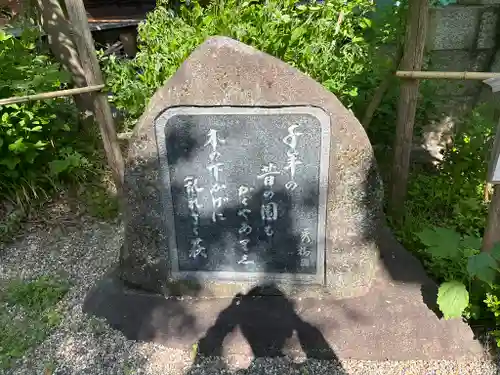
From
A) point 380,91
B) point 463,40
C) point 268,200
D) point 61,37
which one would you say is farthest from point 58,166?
point 463,40

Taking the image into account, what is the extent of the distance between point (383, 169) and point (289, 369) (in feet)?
6.27

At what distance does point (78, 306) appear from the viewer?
2646 mm

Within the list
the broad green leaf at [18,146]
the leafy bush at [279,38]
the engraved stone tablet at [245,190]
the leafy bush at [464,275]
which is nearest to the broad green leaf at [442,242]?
the leafy bush at [464,275]

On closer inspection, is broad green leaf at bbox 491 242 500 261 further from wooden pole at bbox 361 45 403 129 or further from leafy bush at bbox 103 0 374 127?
leafy bush at bbox 103 0 374 127

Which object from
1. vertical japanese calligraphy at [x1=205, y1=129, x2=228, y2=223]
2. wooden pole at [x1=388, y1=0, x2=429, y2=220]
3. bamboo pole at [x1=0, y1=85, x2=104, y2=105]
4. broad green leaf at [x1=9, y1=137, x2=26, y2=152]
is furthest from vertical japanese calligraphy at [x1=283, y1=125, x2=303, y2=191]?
broad green leaf at [x1=9, y1=137, x2=26, y2=152]

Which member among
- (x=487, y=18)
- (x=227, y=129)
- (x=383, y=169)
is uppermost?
(x=487, y=18)

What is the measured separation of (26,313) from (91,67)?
5.15 feet

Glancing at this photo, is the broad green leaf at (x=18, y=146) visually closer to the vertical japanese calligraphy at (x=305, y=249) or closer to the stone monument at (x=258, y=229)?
the stone monument at (x=258, y=229)

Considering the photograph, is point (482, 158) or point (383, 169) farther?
point (383, 169)

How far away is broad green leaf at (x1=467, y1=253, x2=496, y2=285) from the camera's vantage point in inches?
80.0

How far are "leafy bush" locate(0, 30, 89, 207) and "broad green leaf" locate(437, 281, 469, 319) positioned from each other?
2838 millimetres

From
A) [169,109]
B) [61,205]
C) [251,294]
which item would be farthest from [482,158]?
[61,205]

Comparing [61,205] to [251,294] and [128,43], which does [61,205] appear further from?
[128,43]

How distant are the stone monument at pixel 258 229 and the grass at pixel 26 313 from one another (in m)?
0.29
